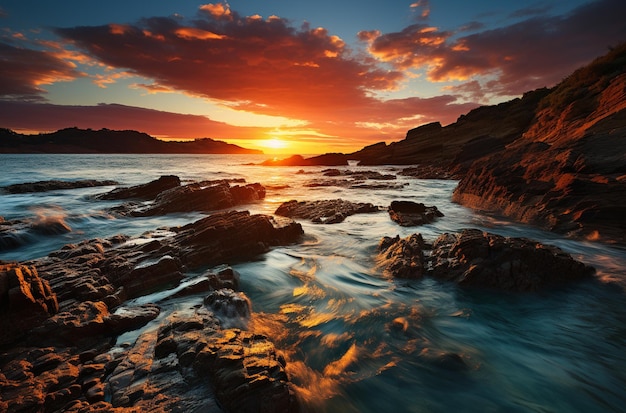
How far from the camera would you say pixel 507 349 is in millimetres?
5031

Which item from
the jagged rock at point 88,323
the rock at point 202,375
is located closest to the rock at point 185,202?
the jagged rock at point 88,323

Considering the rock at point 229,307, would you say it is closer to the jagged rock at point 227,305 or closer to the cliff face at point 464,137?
the jagged rock at point 227,305

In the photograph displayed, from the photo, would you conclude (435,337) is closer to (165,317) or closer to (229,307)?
(229,307)

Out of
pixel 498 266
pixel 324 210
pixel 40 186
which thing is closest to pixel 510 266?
pixel 498 266

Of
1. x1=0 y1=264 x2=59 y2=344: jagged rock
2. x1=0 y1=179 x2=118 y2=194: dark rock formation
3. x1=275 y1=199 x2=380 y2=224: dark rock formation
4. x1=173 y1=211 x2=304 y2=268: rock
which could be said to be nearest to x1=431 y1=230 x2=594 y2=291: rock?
x1=173 y1=211 x2=304 y2=268: rock

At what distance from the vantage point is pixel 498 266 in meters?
6.95

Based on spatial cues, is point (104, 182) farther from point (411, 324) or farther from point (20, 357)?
point (411, 324)

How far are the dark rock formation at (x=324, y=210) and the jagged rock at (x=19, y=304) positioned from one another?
10.8 meters

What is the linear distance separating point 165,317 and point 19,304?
2166mm

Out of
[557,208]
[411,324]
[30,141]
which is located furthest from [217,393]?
[30,141]

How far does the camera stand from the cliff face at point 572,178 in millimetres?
9656

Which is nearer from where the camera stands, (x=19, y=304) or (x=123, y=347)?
(x=123, y=347)

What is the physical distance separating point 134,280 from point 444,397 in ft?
22.1

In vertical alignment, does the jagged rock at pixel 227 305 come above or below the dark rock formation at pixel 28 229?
above
